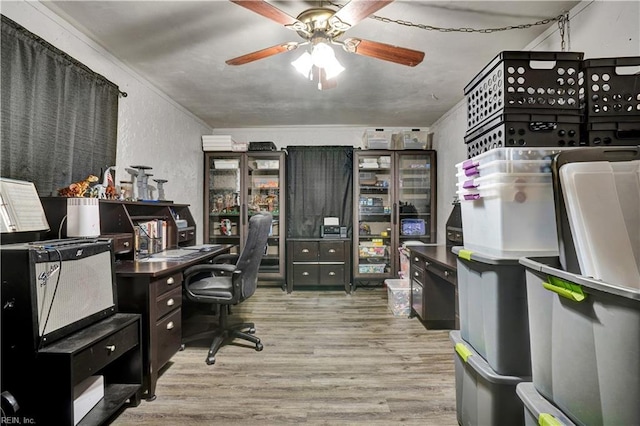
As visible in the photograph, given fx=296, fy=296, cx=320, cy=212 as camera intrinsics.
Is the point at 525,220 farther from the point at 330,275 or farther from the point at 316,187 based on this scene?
the point at 316,187

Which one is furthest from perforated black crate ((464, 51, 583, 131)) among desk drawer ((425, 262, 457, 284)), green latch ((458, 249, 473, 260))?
desk drawer ((425, 262, 457, 284))

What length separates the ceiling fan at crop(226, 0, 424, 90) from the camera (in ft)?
4.64

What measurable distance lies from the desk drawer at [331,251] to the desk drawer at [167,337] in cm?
228

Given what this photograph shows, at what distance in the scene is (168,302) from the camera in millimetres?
1908

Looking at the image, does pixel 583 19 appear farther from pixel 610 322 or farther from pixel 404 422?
pixel 404 422

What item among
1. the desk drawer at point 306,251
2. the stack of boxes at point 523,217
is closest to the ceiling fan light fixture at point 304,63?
the stack of boxes at point 523,217

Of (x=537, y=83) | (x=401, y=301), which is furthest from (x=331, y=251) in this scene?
(x=537, y=83)

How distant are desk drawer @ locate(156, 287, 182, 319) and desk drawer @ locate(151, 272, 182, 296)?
0.03 metres

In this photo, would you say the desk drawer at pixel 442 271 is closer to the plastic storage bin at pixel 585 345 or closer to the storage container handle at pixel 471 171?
the storage container handle at pixel 471 171

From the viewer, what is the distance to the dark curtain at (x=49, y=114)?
5.24ft

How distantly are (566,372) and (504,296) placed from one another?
29 cm

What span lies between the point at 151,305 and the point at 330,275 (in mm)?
2592

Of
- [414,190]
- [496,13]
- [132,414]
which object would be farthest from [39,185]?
[414,190]

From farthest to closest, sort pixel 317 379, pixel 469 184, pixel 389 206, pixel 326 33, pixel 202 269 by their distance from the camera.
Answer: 1. pixel 389 206
2. pixel 202 269
3. pixel 317 379
4. pixel 326 33
5. pixel 469 184
